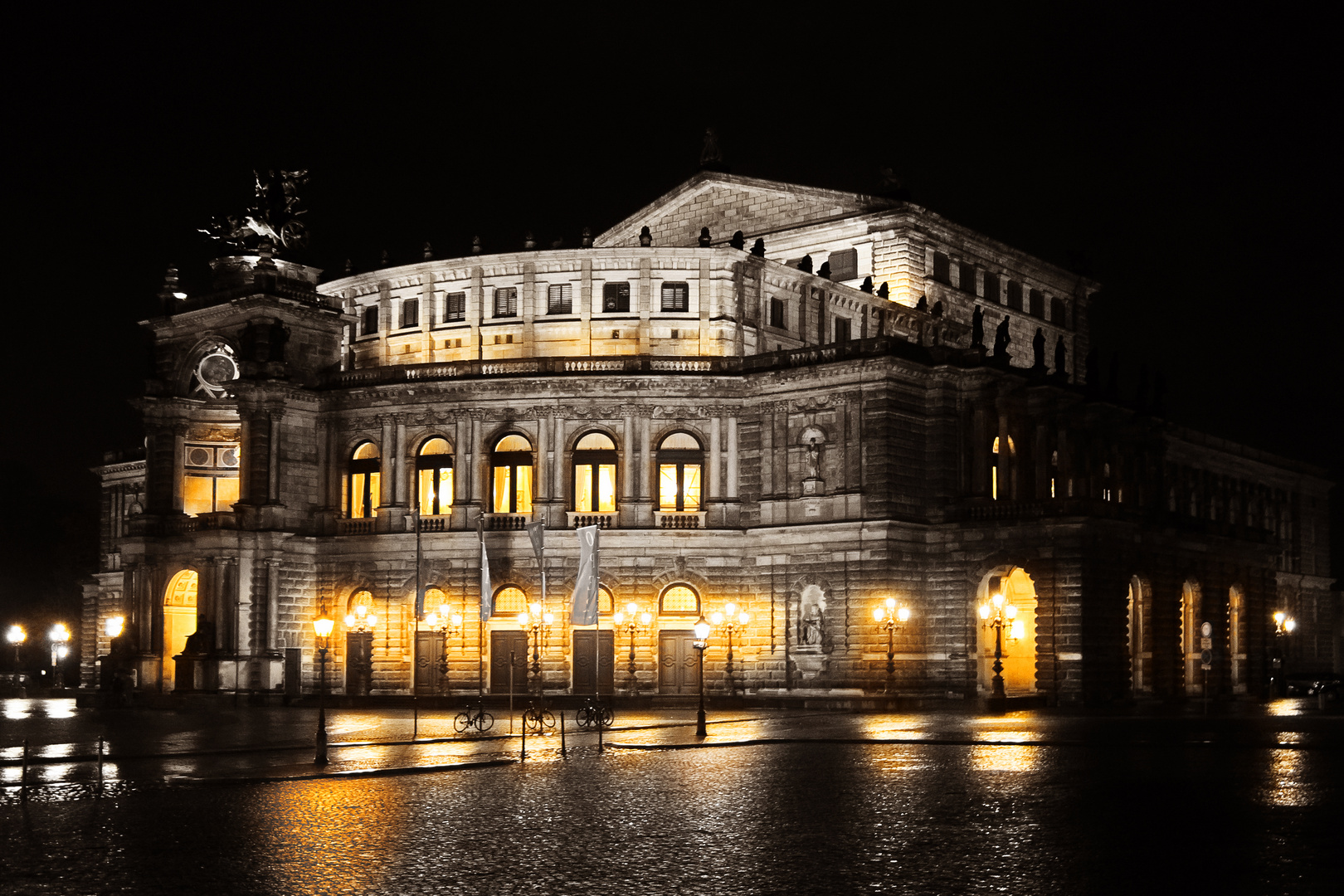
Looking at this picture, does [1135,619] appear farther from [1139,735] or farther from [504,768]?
[504,768]

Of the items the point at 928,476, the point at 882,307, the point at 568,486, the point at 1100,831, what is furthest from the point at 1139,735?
the point at 882,307

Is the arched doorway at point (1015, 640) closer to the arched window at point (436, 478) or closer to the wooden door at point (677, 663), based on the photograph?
the wooden door at point (677, 663)

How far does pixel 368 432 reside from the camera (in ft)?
259

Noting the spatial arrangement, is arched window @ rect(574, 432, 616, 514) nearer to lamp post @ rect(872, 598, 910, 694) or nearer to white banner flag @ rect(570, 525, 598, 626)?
lamp post @ rect(872, 598, 910, 694)

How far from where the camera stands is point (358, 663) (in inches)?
3054

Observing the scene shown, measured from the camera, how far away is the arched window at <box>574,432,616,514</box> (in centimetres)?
7575

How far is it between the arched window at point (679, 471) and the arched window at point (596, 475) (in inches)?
Result: 90.9

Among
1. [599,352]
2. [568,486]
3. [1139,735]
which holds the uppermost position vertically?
[599,352]

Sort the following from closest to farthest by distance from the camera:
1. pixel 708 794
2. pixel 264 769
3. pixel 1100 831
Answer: pixel 1100 831 → pixel 708 794 → pixel 264 769

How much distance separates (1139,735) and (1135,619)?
32459 millimetres

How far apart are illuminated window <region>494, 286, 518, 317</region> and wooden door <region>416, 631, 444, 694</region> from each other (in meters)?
15.6

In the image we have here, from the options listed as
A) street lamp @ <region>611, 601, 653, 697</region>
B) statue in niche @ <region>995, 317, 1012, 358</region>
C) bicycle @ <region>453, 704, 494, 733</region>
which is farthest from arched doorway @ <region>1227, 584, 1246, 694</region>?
bicycle @ <region>453, 704, 494, 733</region>

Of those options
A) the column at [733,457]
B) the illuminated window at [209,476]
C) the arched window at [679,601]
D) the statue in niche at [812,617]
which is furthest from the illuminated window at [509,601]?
the illuminated window at [209,476]

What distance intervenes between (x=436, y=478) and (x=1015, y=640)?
28.0 meters
